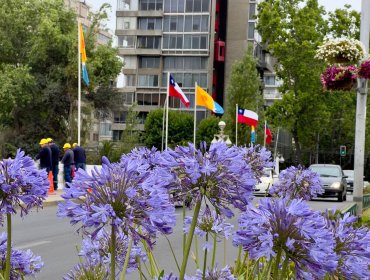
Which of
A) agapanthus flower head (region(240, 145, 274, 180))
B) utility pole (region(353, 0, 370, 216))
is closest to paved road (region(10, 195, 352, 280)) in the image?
utility pole (region(353, 0, 370, 216))

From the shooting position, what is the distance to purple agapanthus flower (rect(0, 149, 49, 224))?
6.91 feet

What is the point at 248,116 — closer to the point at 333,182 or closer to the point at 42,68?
the point at 333,182

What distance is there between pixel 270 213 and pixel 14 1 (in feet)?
162

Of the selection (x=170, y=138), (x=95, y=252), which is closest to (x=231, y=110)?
(x=170, y=138)

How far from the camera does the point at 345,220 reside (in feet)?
7.07

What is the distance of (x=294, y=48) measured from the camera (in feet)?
168

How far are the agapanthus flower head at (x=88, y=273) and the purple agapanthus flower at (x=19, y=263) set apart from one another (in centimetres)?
16

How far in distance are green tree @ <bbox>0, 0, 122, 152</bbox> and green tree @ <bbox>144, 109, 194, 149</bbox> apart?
2149 centimetres

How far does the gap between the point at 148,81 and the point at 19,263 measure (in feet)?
287

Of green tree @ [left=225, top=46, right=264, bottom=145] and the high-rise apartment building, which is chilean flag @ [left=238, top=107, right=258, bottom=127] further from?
the high-rise apartment building

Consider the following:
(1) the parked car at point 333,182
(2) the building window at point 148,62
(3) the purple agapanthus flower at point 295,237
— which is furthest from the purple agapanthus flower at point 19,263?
(2) the building window at point 148,62

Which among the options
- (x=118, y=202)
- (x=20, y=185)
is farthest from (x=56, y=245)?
(x=118, y=202)

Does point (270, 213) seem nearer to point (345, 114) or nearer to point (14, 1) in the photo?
point (14, 1)

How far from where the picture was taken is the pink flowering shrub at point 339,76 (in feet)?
39.9
